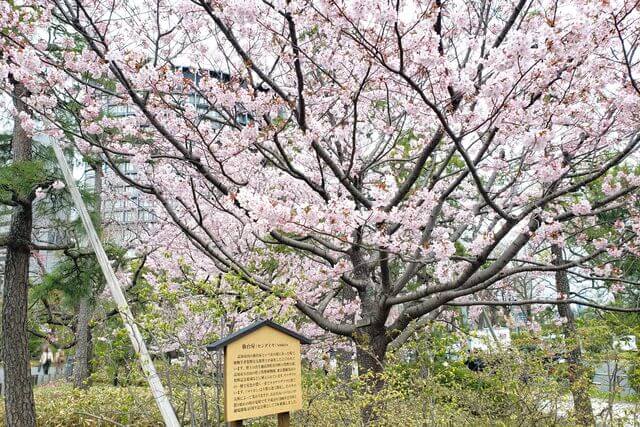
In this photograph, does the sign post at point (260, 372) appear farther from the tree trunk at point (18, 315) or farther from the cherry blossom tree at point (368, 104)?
the tree trunk at point (18, 315)

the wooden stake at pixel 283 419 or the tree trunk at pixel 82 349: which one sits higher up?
the tree trunk at pixel 82 349

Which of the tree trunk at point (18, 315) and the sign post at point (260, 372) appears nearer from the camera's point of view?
the sign post at point (260, 372)

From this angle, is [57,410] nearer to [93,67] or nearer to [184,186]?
[184,186]

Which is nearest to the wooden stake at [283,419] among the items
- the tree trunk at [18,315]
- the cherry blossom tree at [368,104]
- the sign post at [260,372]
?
the sign post at [260,372]

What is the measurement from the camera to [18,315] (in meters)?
6.29

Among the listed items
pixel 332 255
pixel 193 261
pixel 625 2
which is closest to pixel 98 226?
pixel 193 261

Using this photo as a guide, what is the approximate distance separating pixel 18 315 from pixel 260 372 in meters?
4.77

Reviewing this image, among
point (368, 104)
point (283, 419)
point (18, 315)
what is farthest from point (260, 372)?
point (18, 315)

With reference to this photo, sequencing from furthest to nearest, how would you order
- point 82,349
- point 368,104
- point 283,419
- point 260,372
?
point 82,349, point 368,104, point 283,419, point 260,372

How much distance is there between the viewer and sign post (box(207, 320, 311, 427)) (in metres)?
2.94

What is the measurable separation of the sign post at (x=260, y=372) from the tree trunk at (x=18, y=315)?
4495 millimetres

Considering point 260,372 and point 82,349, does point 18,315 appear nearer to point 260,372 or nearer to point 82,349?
point 82,349

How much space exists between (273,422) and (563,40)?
4.39 m

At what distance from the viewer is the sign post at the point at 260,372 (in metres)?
2.94
